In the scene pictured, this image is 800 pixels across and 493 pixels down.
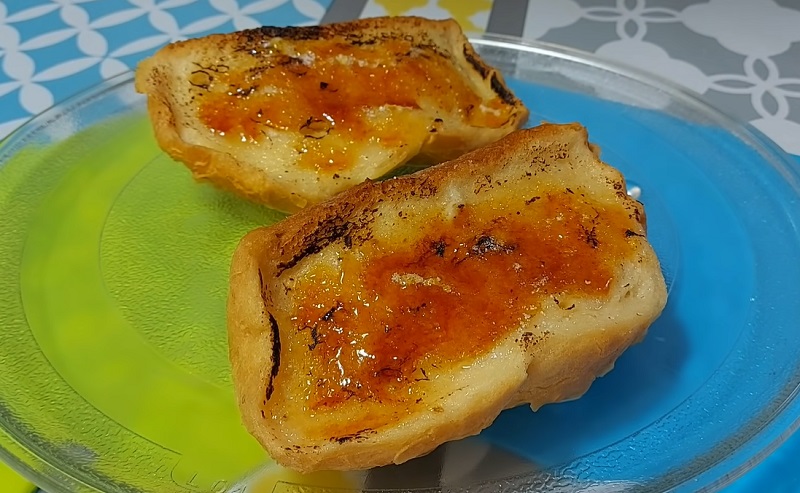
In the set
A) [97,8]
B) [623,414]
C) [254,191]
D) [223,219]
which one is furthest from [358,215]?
[97,8]

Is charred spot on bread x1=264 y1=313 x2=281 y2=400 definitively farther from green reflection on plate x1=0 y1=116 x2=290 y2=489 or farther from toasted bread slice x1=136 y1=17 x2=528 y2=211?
toasted bread slice x1=136 y1=17 x2=528 y2=211

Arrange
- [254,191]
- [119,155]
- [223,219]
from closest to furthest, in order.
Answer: [254,191]
[223,219]
[119,155]

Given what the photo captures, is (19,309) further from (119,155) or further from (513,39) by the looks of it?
(513,39)

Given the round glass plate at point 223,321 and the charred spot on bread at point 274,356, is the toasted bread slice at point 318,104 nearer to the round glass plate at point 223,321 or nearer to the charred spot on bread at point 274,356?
the round glass plate at point 223,321

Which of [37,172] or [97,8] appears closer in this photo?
[37,172]

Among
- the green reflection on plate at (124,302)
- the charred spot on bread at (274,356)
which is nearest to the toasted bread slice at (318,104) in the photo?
the green reflection on plate at (124,302)

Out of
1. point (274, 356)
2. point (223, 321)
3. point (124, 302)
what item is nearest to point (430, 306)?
point (274, 356)

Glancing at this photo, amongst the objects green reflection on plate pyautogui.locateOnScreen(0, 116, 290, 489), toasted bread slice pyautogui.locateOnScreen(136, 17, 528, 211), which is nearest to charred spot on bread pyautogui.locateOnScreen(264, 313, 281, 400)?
green reflection on plate pyautogui.locateOnScreen(0, 116, 290, 489)
